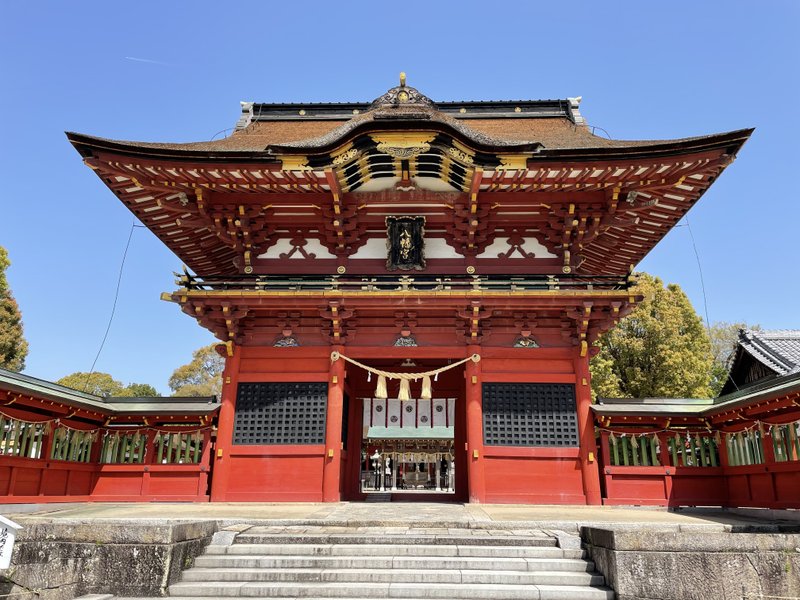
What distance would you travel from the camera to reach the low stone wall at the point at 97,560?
19.5 feet

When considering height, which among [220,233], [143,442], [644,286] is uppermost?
[644,286]

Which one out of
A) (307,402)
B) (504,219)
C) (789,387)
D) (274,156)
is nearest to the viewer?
(789,387)

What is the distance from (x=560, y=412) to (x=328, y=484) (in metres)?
5.20

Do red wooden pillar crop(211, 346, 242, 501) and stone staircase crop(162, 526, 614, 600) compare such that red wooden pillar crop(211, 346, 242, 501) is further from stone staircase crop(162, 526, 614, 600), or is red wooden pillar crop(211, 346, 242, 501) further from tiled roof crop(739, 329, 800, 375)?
tiled roof crop(739, 329, 800, 375)

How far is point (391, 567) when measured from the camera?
254 inches

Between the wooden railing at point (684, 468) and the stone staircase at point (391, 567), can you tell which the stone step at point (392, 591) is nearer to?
the stone staircase at point (391, 567)

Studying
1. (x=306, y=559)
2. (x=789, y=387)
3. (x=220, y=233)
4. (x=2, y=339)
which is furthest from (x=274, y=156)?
(x=2, y=339)

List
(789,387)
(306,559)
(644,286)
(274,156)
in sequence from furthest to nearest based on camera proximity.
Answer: (644,286)
(274,156)
(789,387)
(306,559)

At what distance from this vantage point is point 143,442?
12602 millimetres

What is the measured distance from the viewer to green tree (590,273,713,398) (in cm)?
2439

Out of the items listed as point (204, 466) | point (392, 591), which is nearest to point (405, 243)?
point (204, 466)

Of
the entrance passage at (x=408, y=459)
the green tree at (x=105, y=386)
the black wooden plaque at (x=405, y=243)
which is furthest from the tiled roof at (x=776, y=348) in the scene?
the green tree at (x=105, y=386)

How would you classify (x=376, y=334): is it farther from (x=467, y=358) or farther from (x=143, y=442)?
(x=143, y=442)

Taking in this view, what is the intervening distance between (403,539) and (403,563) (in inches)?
19.0
